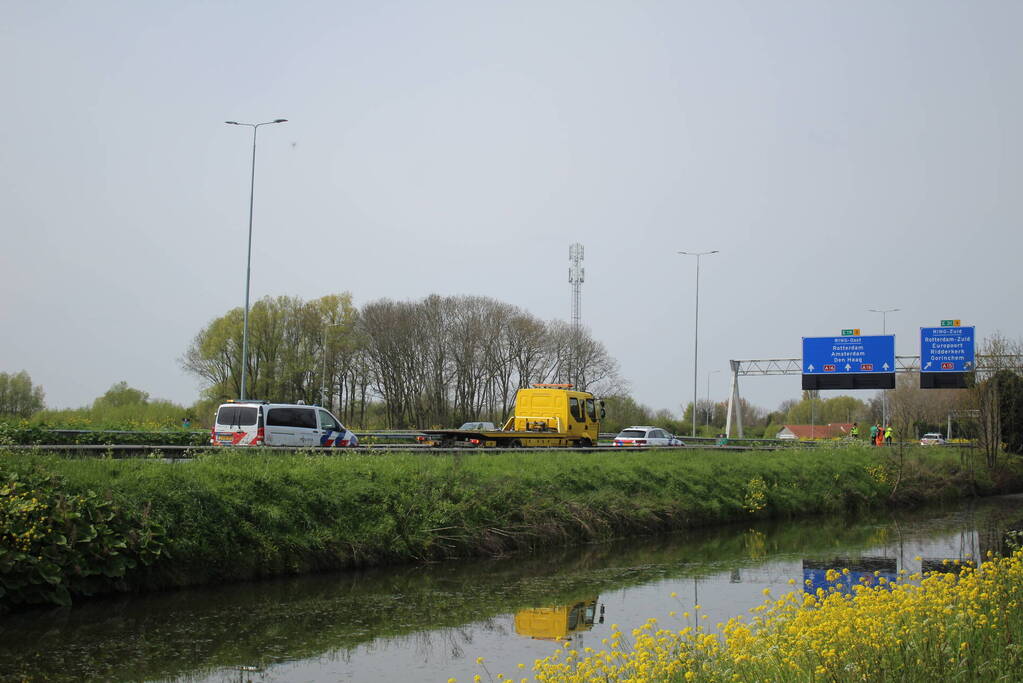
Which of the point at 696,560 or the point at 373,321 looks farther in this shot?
the point at 373,321

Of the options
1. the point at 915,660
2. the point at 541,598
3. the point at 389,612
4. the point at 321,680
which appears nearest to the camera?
the point at 915,660

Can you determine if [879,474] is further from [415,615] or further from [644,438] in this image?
[415,615]

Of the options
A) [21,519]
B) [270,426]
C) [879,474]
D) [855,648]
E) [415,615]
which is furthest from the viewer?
[879,474]

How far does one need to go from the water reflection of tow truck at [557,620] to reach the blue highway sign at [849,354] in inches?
1715

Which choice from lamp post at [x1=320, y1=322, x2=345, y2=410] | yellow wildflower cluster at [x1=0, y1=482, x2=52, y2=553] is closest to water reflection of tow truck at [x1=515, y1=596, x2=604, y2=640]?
yellow wildflower cluster at [x1=0, y1=482, x2=52, y2=553]

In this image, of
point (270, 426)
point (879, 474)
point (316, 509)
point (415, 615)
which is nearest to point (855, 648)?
point (415, 615)

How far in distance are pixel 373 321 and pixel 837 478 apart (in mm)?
48692

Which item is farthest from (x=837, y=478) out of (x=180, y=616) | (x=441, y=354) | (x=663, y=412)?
(x=663, y=412)

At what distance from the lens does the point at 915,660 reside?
820cm

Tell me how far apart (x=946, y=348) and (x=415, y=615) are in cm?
4657

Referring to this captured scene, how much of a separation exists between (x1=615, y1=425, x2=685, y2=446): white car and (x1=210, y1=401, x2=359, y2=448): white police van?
934 inches

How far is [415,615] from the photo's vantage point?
1617 centimetres

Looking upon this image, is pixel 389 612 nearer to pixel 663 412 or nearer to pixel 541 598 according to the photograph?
pixel 541 598

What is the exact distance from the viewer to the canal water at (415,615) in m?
12.6
